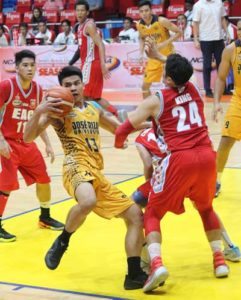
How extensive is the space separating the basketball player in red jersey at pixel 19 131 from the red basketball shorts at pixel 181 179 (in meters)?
1.62

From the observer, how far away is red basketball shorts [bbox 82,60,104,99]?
1034 cm

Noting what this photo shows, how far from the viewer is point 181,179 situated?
4375 mm

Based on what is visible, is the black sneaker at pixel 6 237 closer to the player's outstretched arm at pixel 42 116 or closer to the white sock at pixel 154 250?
the player's outstretched arm at pixel 42 116

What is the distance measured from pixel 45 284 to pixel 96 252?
0.78 m

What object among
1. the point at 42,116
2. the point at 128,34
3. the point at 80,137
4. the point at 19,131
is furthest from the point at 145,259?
the point at 128,34

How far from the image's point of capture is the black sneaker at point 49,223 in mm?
5965

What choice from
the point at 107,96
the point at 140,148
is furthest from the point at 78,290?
the point at 107,96

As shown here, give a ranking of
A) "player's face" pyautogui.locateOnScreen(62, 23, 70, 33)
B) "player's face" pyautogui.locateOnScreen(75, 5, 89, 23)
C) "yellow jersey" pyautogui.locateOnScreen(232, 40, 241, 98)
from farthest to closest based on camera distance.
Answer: "player's face" pyautogui.locateOnScreen(62, 23, 70, 33) → "player's face" pyautogui.locateOnScreen(75, 5, 89, 23) → "yellow jersey" pyautogui.locateOnScreen(232, 40, 241, 98)

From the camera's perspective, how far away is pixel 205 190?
4.45 meters

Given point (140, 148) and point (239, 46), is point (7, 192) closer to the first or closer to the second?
point (140, 148)

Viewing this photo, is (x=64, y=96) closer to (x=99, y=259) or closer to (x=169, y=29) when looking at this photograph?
(x=99, y=259)

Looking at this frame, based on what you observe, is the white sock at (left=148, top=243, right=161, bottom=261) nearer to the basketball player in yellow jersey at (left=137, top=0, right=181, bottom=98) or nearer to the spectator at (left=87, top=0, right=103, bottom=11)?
the basketball player in yellow jersey at (left=137, top=0, right=181, bottom=98)

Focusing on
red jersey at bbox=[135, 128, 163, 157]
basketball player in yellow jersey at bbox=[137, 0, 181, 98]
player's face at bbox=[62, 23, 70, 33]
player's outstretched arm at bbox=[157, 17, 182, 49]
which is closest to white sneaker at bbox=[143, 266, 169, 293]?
red jersey at bbox=[135, 128, 163, 157]

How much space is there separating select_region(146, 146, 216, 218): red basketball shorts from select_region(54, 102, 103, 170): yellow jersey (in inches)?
21.6
